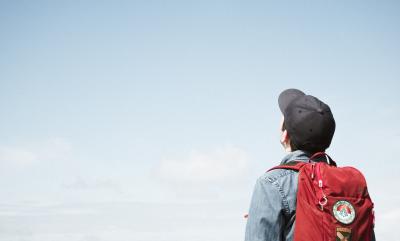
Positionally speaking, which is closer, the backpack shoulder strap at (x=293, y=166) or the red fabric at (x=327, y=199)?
the red fabric at (x=327, y=199)

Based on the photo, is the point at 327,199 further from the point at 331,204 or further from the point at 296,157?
the point at 296,157

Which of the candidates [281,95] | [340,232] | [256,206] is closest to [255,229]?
[256,206]

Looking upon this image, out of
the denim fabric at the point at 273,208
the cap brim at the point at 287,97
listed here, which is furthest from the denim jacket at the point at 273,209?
the cap brim at the point at 287,97

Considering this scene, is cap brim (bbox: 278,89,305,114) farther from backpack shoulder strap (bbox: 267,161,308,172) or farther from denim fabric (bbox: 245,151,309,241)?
denim fabric (bbox: 245,151,309,241)

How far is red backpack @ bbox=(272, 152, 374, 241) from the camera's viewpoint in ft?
14.6

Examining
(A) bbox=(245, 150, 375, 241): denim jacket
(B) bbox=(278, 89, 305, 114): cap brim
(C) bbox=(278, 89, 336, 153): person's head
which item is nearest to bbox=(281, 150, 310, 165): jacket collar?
(C) bbox=(278, 89, 336, 153): person's head

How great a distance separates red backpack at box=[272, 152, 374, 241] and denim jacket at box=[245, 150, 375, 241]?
0.29ft

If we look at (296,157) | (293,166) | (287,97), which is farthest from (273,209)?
(287,97)

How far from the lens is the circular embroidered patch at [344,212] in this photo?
4559 millimetres

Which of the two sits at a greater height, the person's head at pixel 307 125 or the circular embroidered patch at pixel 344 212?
the person's head at pixel 307 125

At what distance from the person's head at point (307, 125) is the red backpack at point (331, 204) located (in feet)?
0.69

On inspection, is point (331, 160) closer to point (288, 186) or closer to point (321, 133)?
point (321, 133)

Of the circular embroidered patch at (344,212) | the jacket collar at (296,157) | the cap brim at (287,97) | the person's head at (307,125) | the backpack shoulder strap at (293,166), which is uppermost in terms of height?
the cap brim at (287,97)

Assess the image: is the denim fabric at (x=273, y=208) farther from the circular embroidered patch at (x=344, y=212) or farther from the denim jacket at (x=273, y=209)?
the circular embroidered patch at (x=344, y=212)
